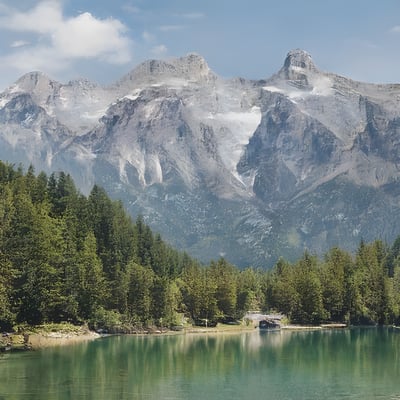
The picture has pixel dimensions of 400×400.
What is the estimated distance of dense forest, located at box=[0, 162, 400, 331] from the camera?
124625 mm

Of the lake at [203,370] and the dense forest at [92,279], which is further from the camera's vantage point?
the dense forest at [92,279]

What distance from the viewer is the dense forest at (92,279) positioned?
125m

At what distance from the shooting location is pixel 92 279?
147125 millimetres

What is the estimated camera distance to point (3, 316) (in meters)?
111

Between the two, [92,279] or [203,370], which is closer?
[203,370]

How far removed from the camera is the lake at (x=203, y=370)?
7362 centimetres

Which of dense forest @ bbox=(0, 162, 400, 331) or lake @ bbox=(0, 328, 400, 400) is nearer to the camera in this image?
lake @ bbox=(0, 328, 400, 400)

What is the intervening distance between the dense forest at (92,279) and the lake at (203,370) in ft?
39.0

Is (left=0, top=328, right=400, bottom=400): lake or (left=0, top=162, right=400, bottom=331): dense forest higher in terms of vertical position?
(left=0, top=162, right=400, bottom=331): dense forest

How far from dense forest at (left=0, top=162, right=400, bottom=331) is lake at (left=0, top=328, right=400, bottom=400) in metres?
11.9

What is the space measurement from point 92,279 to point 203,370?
58.5 metres

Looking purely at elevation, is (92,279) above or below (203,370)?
above

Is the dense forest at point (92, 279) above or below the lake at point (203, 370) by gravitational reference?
above

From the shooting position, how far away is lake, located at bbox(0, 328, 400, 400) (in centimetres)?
7362
